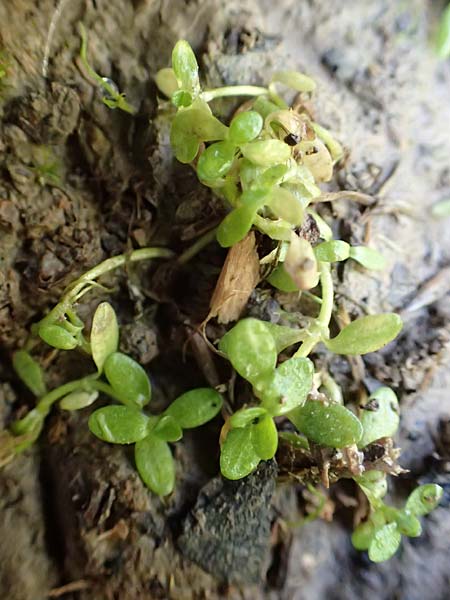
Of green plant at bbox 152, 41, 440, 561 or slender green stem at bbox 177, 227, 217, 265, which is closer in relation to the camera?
green plant at bbox 152, 41, 440, 561

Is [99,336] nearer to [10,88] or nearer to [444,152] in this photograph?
[10,88]

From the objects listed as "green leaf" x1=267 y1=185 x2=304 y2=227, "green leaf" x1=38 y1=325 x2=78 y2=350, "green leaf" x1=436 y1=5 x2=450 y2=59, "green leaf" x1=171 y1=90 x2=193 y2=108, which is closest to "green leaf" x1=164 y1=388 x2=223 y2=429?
"green leaf" x1=38 y1=325 x2=78 y2=350

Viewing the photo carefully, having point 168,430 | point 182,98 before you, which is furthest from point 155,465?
→ point 182,98

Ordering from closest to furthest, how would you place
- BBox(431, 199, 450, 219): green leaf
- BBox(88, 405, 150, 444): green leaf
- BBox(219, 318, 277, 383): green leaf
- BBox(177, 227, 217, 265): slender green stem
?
BBox(219, 318, 277, 383): green leaf, BBox(88, 405, 150, 444): green leaf, BBox(177, 227, 217, 265): slender green stem, BBox(431, 199, 450, 219): green leaf

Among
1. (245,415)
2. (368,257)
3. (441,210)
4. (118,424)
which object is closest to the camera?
(245,415)

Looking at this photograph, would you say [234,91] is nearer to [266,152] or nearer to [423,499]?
[266,152]

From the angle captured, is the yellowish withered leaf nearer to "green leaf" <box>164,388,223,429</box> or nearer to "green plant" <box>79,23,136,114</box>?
"green leaf" <box>164,388,223,429</box>

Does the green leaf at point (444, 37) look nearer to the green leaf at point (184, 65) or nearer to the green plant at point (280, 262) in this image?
the green plant at point (280, 262)

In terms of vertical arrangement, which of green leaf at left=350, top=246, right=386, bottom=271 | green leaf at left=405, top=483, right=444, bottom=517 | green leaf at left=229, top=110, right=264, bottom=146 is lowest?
green leaf at left=405, top=483, right=444, bottom=517
